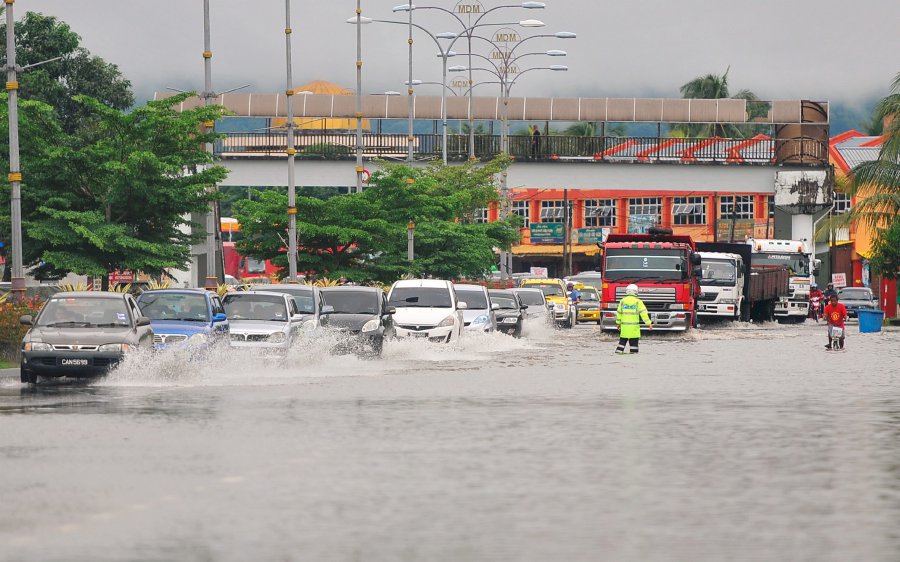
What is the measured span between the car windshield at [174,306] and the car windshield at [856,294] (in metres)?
55.3

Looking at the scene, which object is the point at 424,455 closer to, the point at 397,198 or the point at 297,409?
the point at 297,409

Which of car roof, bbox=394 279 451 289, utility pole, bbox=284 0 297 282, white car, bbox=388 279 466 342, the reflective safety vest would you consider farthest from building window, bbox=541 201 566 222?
the reflective safety vest

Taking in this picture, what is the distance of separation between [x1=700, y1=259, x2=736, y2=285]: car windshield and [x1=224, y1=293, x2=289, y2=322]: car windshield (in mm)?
30960

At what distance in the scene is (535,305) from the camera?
5475 centimetres

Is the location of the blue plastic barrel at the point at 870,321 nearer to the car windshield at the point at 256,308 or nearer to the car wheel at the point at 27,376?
the car windshield at the point at 256,308

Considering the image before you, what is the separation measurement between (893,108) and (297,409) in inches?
1832

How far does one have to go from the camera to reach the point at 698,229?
128625 millimetres

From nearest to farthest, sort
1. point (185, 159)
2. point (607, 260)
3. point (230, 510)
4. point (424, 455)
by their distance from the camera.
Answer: point (230, 510)
point (424, 455)
point (185, 159)
point (607, 260)

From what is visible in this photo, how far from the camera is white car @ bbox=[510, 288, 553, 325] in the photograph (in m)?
53.2

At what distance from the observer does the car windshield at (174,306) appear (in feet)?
93.4

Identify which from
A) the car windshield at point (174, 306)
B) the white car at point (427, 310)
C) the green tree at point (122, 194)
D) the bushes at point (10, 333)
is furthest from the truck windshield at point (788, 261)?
the car windshield at point (174, 306)

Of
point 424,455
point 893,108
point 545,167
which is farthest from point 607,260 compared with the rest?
point 424,455

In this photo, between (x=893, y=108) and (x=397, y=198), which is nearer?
(x=397, y=198)

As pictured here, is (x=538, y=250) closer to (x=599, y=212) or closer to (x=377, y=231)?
(x=599, y=212)
